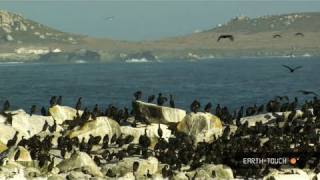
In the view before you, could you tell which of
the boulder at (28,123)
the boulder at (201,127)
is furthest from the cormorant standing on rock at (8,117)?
the boulder at (201,127)

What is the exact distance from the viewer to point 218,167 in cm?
3741

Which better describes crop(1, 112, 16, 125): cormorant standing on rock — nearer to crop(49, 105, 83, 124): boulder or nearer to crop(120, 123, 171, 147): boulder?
crop(49, 105, 83, 124): boulder

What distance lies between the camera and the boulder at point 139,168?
37.7m

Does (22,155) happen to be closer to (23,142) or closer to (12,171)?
(23,142)

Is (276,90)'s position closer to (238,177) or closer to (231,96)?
(231,96)

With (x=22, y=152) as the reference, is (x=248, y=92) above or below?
above

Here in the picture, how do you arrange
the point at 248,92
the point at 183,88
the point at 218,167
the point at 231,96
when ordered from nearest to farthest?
the point at 218,167
the point at 231,96
the point at 248,92
the point at 183,88

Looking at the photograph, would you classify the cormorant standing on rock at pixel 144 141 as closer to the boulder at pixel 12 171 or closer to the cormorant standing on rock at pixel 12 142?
the cormorant standing on rock at pixel 12 142

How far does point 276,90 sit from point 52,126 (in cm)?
7437

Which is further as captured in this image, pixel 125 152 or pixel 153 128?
pixel 153 128

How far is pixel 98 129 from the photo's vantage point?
4500 cm

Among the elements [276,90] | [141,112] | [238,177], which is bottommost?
[238,177]

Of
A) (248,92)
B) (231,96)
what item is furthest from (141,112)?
(248,92)

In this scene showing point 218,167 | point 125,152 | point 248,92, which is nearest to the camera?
point 218,167
